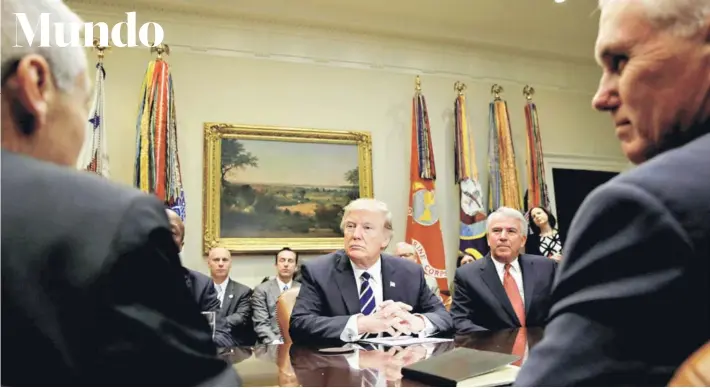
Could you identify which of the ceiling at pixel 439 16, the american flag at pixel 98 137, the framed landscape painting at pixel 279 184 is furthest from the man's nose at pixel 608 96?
the ceiling at pixel 439 16

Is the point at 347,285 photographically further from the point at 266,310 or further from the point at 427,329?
the point at 266,310

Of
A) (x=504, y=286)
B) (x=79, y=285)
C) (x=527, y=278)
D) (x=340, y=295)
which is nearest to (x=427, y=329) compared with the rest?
(x=340, y=295)

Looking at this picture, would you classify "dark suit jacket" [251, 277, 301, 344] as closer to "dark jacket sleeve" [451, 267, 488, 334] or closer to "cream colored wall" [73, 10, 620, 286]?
"cream colored wall" [73, 10, 620, 286]

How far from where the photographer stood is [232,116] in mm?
6234

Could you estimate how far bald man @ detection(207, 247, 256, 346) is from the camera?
5.18 metres

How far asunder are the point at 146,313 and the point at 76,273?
0.11 meters

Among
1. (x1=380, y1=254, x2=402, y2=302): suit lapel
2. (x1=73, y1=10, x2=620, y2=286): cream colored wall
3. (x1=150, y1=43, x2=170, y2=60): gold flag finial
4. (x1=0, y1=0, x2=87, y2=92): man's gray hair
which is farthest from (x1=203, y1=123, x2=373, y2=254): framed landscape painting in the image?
(x1=0, y1=0, x2=87, y2=92): man's gray hair

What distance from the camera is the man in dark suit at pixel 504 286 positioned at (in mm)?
3170

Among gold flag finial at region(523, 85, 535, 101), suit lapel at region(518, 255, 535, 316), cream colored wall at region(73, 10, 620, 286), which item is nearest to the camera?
suit lapel at region(518, 255, 535, 316)

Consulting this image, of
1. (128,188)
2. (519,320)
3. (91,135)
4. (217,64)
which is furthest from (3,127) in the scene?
(217,64)

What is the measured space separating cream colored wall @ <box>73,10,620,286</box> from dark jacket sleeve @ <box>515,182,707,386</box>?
5.51m

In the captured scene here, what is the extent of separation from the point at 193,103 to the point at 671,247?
5.95m

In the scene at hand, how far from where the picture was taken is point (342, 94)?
Result: 670 centimetres

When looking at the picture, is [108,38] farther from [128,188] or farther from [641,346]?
[641,346]
